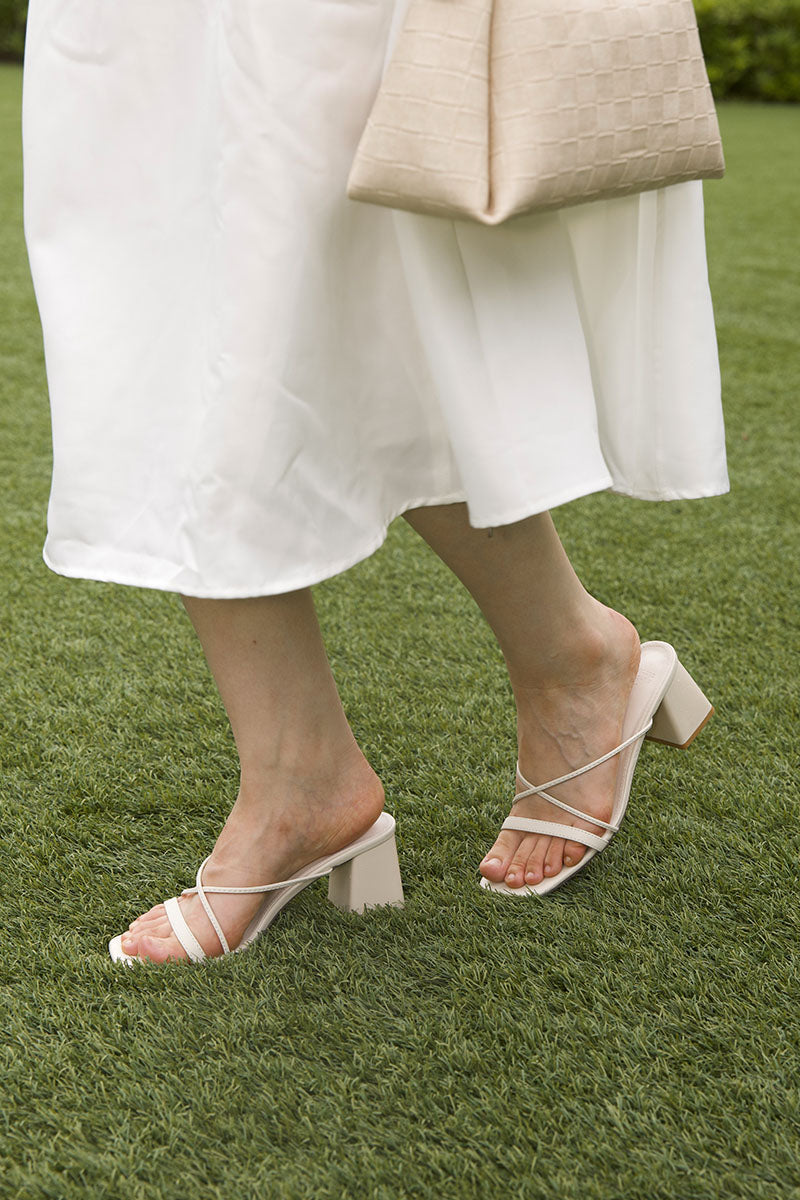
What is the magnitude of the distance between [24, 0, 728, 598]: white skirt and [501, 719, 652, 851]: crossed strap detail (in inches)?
14.7

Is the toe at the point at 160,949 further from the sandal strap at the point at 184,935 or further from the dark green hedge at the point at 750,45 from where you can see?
the dark green hedge at the point at 750,45

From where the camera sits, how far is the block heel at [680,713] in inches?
55.6

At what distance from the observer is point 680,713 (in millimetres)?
1426

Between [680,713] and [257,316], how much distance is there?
2.29ft

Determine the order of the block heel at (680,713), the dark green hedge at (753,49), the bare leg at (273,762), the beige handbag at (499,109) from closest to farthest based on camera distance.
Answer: the beige handbag at (499,109), the bare leg at (273,762), the block heel at (680,713), the dark green hedge at (753,49)

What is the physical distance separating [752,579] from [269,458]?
51.2 inches

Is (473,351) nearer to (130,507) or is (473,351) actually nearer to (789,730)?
(130,507)

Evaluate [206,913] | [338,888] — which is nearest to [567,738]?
[338,888]

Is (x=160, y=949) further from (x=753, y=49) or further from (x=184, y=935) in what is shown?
(x=753, y=49)

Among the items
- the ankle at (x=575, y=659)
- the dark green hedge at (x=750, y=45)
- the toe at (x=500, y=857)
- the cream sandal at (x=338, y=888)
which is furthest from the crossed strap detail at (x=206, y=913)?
the dark green hedge at (x=750, y=45)

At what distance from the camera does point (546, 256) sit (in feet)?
3.47

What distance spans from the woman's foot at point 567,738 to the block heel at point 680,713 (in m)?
0.08

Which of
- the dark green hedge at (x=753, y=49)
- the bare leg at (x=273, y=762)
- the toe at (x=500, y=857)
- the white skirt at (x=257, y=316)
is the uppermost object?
the white skirt at (x=257, y=316)

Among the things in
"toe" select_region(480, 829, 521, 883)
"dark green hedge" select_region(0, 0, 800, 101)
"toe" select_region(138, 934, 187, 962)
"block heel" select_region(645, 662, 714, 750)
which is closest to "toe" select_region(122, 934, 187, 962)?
"toe" select_region(138, 934, 187, 962)
